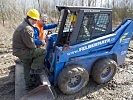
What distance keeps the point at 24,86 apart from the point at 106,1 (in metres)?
10.8

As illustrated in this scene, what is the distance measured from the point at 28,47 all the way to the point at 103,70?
184 centimetres

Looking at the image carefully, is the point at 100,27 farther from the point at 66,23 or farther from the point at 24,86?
the point at 24,86

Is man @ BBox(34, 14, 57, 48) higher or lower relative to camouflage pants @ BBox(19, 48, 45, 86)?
higher

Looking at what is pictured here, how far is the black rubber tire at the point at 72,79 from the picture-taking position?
4.82 meters

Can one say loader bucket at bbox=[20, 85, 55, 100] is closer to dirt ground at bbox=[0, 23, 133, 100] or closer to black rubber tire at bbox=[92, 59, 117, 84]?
dirt ground at bbox=[0, 23, 133, 100]

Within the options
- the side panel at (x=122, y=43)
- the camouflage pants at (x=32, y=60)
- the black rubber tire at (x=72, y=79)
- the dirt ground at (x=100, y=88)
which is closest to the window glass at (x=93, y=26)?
the side panel at (x=122, y=43)

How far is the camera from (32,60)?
5.04 m

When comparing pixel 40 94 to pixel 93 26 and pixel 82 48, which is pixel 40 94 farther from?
pixel 93 26

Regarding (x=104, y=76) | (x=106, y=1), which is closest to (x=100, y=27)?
(x=104, y=76)

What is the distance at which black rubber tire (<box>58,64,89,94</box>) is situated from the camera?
482 cm

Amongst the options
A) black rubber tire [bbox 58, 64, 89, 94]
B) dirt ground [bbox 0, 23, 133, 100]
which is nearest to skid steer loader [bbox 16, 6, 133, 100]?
black rubber tire [bbox 58, 64, 89, 94]

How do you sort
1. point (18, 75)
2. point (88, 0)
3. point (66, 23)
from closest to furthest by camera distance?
point (66, 23)
point (18, 75)
point (88, 0)

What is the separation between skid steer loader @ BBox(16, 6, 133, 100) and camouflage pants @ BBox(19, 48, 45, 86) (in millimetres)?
260

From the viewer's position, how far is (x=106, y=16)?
17.2 ft
